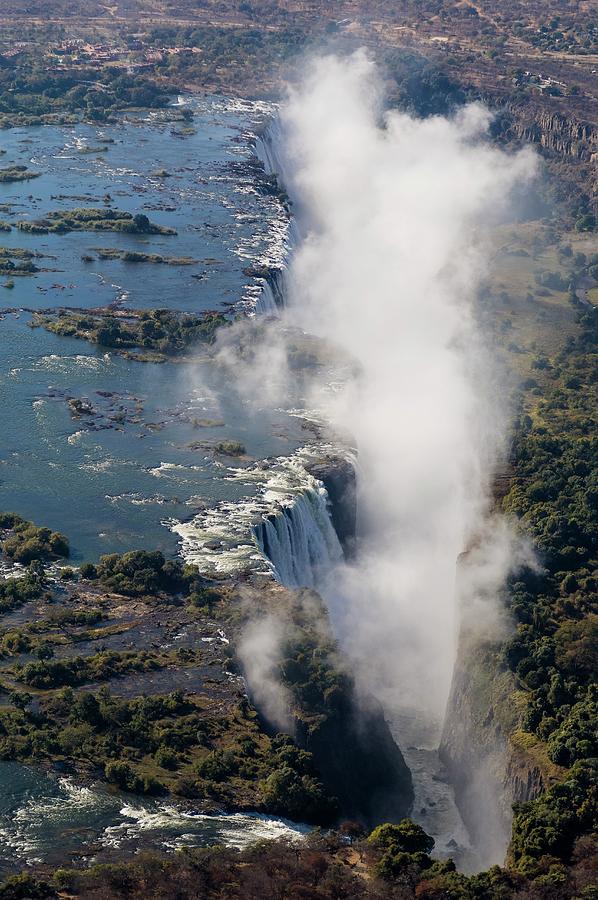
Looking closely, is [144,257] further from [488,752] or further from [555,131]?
[555,131]

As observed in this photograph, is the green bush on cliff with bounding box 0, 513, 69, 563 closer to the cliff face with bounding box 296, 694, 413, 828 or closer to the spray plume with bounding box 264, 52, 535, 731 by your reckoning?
the spray plume with bounding box 264, 52, 535, 731

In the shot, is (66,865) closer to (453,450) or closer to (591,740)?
(591,740)

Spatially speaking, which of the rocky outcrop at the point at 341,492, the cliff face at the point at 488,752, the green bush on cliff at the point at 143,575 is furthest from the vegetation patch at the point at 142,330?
the cliff face at the point at 488,752

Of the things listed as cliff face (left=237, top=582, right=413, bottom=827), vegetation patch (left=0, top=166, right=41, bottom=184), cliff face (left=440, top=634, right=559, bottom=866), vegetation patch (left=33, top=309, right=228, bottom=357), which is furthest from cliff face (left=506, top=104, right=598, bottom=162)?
cliff face (left=237, top=582, right=413, bottom=827)

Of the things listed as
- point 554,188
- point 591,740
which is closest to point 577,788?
point 591,740

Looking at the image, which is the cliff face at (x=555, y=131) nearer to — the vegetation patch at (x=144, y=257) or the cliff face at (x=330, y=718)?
the vegetation patch at (x=144, y=257)

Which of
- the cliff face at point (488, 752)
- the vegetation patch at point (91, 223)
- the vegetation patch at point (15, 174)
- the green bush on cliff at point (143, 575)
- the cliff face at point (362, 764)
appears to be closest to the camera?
the cliff face at point (488, 752)

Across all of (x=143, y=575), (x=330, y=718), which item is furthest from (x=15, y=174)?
(x=330, y=718)
